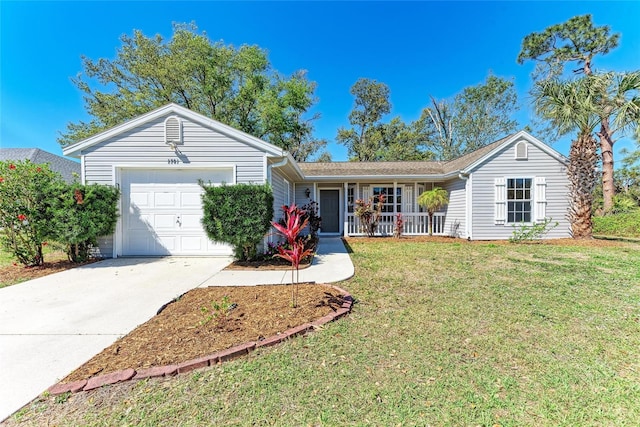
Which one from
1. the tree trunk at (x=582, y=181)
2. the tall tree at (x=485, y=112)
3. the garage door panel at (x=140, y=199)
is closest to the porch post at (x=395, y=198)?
the tree trunk at (x=582, y=181)

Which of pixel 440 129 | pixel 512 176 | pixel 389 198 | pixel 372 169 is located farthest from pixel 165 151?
pixel 440 129

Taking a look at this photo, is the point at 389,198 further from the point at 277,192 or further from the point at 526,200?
the point at 277,192

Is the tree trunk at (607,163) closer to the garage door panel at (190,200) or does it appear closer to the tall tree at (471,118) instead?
the tall tree at (471,118)

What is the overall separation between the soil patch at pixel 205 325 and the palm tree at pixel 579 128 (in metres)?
11.0

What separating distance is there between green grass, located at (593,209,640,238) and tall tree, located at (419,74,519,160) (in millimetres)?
12796

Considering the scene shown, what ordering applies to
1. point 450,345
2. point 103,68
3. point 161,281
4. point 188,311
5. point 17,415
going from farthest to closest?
point 103,68 < point 161,281 < point 188,311 < point 450,345 < point 17,415

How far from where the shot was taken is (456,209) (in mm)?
11125

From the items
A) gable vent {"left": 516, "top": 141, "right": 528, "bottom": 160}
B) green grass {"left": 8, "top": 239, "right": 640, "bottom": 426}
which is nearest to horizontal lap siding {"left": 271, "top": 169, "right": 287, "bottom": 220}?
green grass {"left": 8, "top": 239, "right": 640, "bottom": 426}

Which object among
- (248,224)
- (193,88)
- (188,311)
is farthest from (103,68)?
(188,311)

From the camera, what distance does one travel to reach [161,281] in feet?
16.3

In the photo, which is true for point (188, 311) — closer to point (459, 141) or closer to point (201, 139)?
point (201, 139)

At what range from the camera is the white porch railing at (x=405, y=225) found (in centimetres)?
1162

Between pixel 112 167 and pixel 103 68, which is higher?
pixel 103 68

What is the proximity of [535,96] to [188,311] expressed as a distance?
44.7 feet
